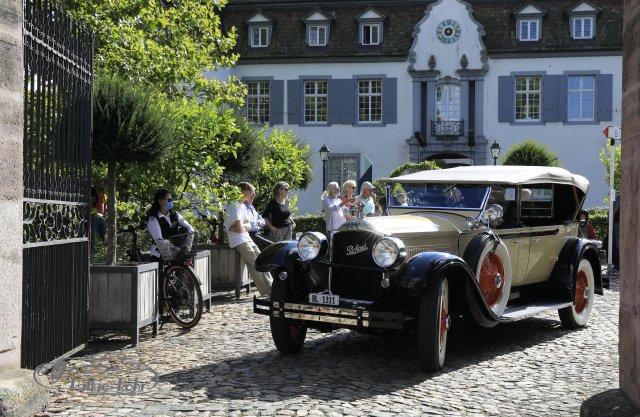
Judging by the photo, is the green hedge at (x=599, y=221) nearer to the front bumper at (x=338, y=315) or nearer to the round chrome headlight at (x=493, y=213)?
the round chrome headlight at (x=493, y=213)

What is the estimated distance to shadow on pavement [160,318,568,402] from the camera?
582 cm

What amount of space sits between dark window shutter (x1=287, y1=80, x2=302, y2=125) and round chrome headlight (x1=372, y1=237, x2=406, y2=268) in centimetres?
2445

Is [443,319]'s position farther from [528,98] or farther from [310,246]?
[528,98]

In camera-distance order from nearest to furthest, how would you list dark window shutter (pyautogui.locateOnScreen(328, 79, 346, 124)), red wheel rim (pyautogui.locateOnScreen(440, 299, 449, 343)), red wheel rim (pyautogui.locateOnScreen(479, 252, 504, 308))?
1. red wheel rim (pyautogui.locateOnScreen(440, 299, 449, 343))
2. red wheel rim (pyautogui.locateOnScreen(479, 252, 504, 308))
3. dark window shutter (pyautogui.locateOnScreen(328, 79, 346, 124))

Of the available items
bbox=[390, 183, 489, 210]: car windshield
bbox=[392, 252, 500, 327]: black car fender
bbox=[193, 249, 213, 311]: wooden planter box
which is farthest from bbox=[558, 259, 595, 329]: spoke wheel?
bbox=[193, 249, 213, 311]: wooden planter box

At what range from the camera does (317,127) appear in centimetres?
3073

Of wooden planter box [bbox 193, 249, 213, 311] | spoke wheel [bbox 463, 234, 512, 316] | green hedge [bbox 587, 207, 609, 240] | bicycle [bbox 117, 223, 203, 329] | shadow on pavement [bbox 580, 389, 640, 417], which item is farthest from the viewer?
green hedge [bbox 587, 207, 609, 240]

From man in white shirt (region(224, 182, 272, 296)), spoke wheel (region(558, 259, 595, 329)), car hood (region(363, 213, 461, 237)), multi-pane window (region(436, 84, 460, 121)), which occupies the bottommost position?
spoke wheel (region(558, 259, 595, 329))

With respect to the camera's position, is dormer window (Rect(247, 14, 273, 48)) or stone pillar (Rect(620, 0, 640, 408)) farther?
dormer window (Rect(247, 14, 273, 48))

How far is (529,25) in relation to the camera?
30016mm

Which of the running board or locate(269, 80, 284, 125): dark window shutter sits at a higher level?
locate(269, 80, 284, 125): dark window shutter

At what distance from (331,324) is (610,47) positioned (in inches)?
995

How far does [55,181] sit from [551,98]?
26.1m

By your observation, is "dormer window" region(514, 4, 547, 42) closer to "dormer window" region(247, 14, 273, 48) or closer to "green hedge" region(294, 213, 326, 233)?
"dormer window" region(247, 14, 273, 48)
